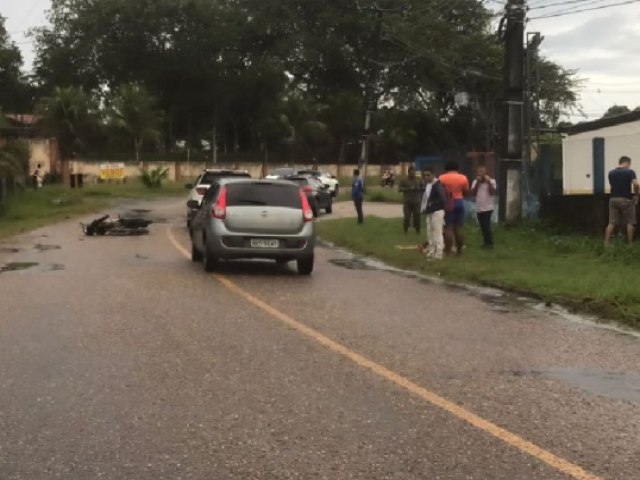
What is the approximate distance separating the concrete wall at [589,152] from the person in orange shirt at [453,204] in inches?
219

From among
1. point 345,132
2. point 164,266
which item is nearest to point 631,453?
point 164,266

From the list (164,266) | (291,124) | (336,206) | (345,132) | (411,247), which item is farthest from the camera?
(345,132)

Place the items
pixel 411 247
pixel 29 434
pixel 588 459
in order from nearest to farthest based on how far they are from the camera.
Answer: pixel 588 459, pixel 29 434, pixel 411 247

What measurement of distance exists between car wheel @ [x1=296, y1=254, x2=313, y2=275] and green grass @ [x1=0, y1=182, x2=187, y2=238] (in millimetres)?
12028

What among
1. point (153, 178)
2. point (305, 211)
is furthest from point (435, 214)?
point (153, 178)

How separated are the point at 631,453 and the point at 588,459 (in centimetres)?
31

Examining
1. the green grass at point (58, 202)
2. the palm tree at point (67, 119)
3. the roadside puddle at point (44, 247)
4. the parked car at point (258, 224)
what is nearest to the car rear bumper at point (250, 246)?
the parked car at point (258, 224)

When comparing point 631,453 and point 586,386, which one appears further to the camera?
point 586,386

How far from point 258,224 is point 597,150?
10.5 m

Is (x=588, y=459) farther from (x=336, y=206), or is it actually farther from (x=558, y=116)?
(x=558, y=116)

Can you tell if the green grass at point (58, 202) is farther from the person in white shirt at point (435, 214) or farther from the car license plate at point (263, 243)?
Answer: the person in white shirt at point (435, 214)

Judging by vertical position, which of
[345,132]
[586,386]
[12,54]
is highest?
[12,54]

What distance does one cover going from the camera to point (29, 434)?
548 centimetres

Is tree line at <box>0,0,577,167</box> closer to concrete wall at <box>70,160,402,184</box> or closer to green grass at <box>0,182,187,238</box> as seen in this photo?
concrete wall at <box>70,160,402,184</box>
